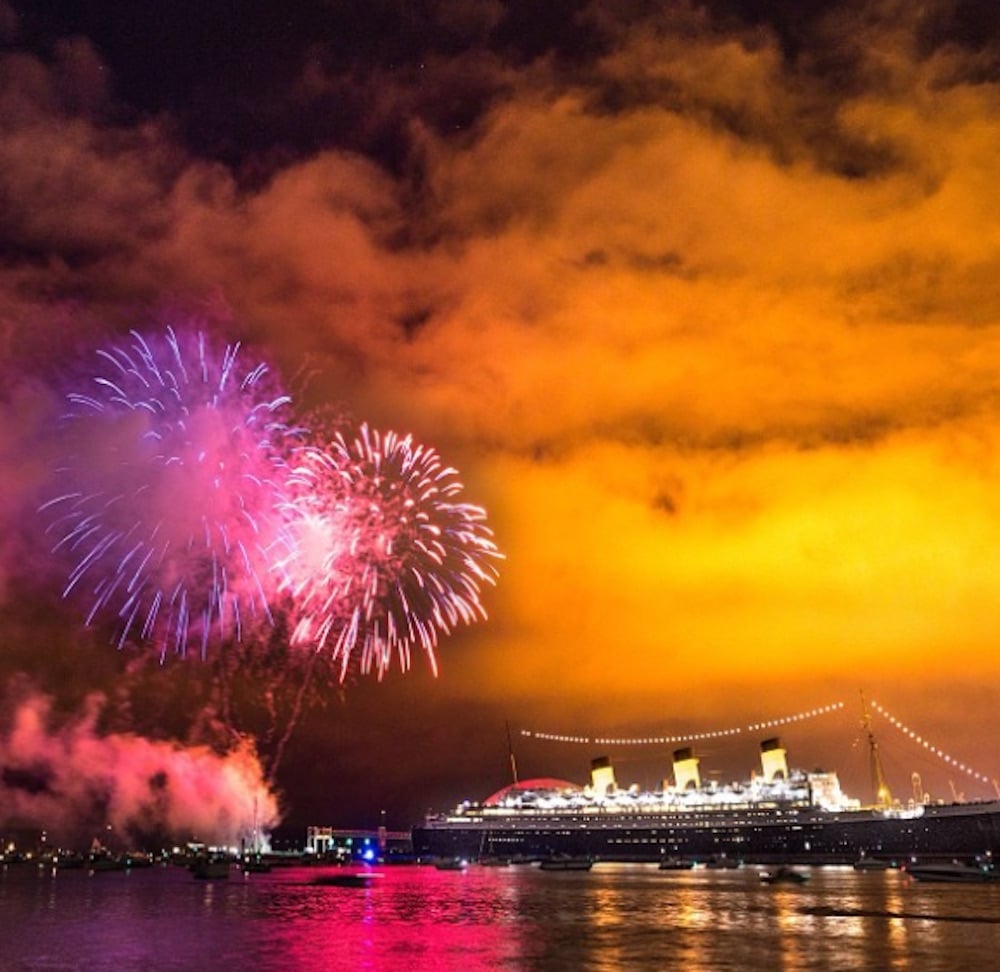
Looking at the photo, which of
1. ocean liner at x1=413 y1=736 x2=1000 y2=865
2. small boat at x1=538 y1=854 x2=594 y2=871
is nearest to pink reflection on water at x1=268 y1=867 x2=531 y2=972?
small boat at x1=538 y1=854 x2=594 y2=871

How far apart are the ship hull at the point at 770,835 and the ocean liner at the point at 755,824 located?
0.17m

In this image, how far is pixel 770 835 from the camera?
167250 mm

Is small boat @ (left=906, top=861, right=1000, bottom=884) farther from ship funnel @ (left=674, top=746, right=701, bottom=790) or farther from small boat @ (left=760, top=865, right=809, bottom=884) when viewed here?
ship funnel @ (left=674, top=746, right=701, bottom=790)

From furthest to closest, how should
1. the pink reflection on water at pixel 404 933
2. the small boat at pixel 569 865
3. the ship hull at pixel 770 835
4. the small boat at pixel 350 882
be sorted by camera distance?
the small boat at pixel 569 865, the ship hull at pixel 770 835, the small boat at pixel 350 882, the pink reflection on water at pixel 404 933

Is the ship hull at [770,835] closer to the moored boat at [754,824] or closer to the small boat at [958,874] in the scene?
the moored boat at [754,824]

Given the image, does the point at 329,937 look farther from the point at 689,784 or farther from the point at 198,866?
the point at 689,784

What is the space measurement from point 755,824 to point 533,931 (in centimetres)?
13033

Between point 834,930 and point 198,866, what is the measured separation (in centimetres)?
14213

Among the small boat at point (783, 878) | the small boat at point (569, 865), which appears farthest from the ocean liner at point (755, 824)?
the small boat at point (783, 878)

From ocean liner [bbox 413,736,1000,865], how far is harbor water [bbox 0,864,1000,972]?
59.4 meters

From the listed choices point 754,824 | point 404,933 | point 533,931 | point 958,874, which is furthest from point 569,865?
point 533,931

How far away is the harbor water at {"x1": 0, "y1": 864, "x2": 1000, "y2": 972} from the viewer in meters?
39.8

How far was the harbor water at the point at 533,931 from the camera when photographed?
39750 millimetres

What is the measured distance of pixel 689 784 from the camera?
7239 inches
